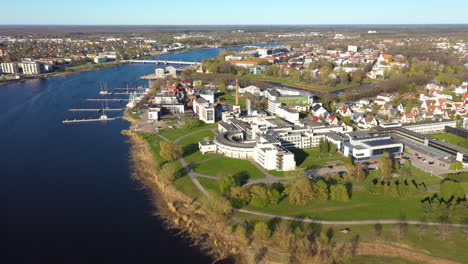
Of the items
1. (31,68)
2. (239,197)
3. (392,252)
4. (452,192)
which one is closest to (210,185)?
(239,197)

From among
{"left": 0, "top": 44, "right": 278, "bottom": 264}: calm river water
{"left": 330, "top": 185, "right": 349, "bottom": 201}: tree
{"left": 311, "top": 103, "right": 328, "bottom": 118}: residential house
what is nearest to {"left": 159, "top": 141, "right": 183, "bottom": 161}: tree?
{"left": 0, "top": 44, "right": 278, "bottom": 264}: calm river water

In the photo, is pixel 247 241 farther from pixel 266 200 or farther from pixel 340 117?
pixel 340 117

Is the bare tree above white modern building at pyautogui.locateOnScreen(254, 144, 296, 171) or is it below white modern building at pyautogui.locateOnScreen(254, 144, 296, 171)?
below

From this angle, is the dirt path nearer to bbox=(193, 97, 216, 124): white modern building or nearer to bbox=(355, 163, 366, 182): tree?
bbox=(355, 163, 366, 182): tree

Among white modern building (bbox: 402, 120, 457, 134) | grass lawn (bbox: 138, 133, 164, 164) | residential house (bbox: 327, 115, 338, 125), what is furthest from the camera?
residential house (bbox: 327, 115, 338, 125)

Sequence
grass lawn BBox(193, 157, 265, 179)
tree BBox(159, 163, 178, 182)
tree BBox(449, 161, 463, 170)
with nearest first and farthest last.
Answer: tree BBox(159, 163, 178, 182) → grass lawn BBox(193, 157, 265, 179) → tree BBox(449, 161, 463, 170)

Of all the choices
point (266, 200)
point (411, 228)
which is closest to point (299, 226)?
point (266, 200)
